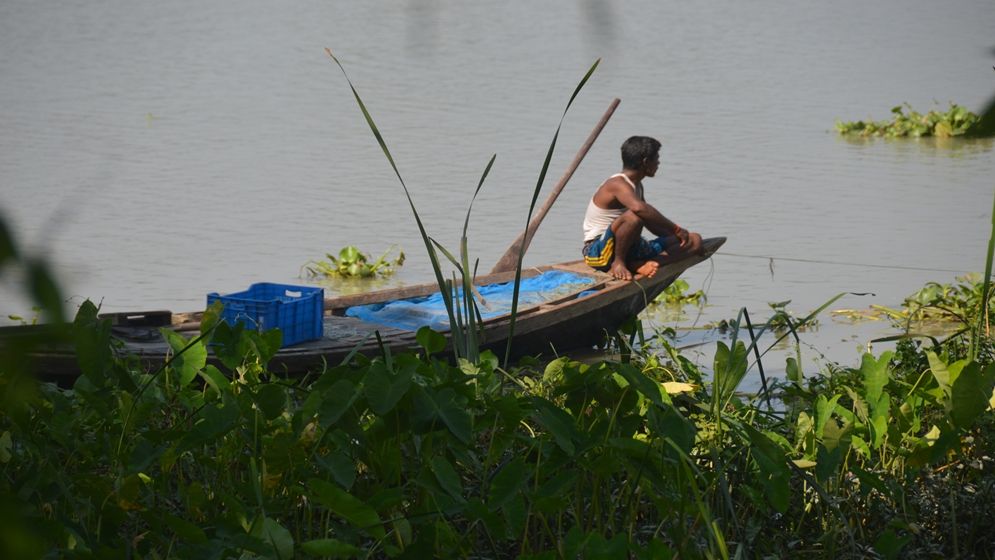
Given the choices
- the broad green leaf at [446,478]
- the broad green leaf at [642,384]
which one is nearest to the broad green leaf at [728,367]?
the broad green leaf at [642,384]

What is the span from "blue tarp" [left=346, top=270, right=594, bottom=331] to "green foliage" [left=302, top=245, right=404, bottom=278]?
147cm

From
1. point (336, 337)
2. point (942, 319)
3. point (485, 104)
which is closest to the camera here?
point (336, 337)

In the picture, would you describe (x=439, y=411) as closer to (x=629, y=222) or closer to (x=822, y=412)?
(x=822, y=412)

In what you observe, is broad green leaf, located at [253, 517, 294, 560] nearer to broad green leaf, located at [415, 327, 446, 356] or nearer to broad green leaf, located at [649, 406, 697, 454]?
broad green leaf, located at [649, 406, 697, 454]

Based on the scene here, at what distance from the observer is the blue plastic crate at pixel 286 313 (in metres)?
4.51

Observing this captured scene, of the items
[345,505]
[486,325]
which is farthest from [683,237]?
[345,505]

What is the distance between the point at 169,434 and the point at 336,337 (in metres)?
3.01

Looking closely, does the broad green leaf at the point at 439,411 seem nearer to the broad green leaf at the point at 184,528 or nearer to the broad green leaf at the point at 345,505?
the broad green leaf at the point at 345,505

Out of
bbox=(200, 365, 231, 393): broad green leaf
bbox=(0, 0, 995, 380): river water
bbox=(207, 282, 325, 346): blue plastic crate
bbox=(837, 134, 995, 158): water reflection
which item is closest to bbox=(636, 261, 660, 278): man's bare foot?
bbox=(0, 0, 995, 380): river water

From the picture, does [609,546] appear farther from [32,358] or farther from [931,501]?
[32,358]

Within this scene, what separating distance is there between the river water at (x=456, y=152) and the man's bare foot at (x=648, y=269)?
85 centimetres

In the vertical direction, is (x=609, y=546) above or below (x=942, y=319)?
above

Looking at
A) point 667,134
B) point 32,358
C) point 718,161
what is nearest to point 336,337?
point 32,358

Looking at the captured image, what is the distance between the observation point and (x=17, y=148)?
1112 centimetres
